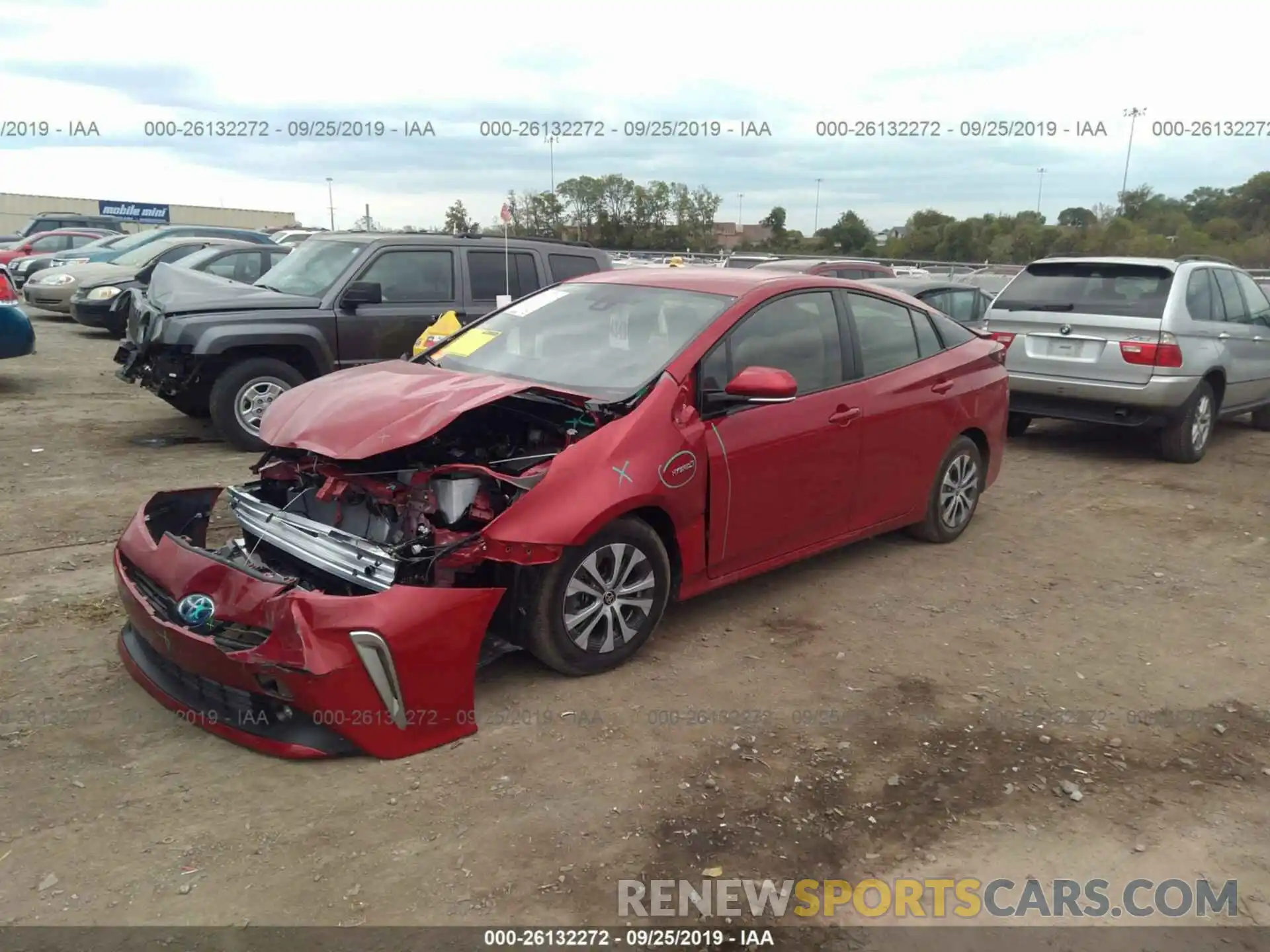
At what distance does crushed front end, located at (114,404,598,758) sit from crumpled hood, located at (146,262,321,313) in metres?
3.89

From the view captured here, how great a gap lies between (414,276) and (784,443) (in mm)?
4854

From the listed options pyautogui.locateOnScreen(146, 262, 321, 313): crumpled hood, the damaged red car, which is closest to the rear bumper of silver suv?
the damaged red car

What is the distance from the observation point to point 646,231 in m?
30.9

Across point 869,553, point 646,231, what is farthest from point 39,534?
point 646,231

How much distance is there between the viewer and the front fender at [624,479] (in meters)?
3.65

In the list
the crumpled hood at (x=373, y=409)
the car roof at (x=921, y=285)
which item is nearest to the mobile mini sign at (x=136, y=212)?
the car roof at (x=921, y=285)

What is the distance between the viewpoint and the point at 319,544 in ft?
12.5

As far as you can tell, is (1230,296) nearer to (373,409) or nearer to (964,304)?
(964,304)

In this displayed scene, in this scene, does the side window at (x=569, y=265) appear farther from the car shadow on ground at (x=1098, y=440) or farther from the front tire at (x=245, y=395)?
the car shadow on ground at (x=1098, y=440)

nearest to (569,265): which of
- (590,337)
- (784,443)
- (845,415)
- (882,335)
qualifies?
(882,335)

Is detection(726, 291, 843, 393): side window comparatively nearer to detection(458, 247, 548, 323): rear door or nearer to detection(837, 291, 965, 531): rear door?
detection(837, 291, 965, 531): rear door

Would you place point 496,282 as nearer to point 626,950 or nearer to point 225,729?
point 225,729

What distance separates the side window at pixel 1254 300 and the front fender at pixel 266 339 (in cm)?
845

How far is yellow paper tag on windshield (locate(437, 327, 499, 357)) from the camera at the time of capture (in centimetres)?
505
